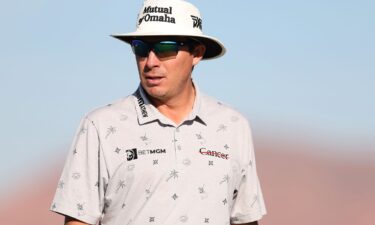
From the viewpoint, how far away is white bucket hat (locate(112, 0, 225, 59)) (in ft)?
29.5

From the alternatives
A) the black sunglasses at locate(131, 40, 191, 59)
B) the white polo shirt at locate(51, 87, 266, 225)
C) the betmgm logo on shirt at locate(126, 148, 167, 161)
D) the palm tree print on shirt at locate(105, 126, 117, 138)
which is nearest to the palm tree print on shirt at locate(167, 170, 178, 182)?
the white polo shirt at locate(51, 87, 266, 225)

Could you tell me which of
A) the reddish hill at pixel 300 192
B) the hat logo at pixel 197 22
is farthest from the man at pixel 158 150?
the reddish hill at pixel 300 192

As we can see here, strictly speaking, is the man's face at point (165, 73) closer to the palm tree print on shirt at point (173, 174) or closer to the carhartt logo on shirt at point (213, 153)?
the carhartt logo on shirt at point (213, 153)

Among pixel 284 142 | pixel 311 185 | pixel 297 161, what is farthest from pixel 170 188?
pixel 284 142

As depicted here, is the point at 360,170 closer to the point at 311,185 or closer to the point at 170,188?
the point at 311,185

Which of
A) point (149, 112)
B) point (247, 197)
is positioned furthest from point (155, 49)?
point (247, 197)

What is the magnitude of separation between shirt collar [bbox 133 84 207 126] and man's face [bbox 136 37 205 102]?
3.3 inches

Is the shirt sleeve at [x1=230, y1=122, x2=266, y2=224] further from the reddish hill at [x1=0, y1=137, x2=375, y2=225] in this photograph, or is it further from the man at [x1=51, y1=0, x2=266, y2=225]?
the reddish hill at [x1=0, y1=137, x2=375, y2=225]

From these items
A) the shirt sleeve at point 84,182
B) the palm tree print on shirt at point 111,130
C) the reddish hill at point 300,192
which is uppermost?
the palm tree print on shirt at point 111,130

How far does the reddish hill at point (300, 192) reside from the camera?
37.5 metres

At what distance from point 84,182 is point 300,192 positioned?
33.1m

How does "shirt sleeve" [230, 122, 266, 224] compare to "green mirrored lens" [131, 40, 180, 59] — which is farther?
"shirt sleeve" [230, 122, 266, 224]

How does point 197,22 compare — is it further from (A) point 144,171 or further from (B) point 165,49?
(A) point 144,171

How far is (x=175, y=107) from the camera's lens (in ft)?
29.7
